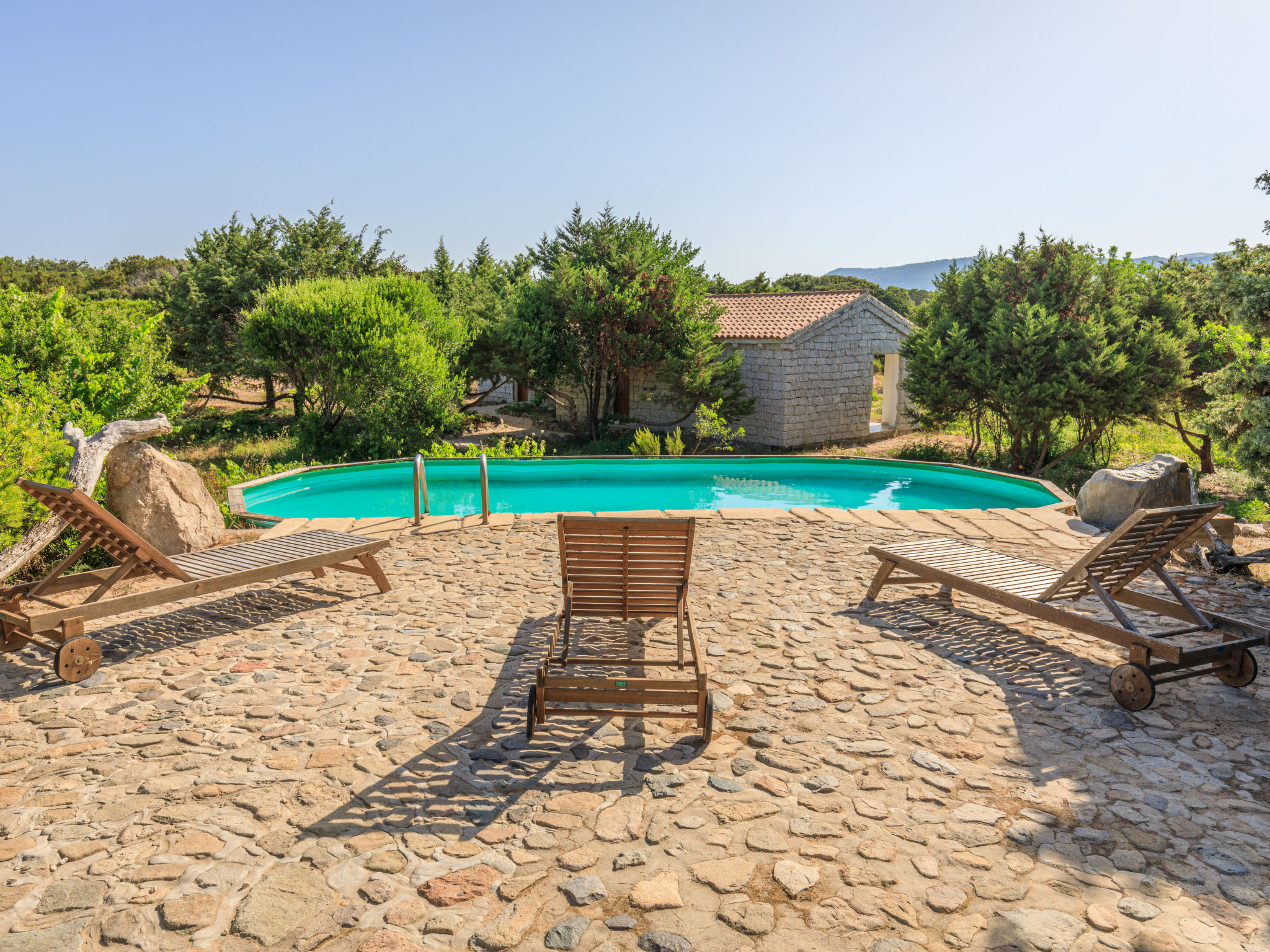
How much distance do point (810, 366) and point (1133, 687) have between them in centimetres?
1736

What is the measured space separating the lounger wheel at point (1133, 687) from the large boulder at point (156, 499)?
849cm

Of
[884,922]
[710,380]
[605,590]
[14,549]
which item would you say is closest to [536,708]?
[605,590]

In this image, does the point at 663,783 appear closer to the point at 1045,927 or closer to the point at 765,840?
the point at 765,840

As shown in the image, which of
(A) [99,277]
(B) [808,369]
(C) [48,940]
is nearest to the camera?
(C) [48,940]

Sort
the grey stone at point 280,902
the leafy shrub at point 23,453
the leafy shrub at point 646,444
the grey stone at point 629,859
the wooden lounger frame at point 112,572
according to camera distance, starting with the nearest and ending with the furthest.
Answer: the grey stone at point 280,902 → the grey stone at point 629,859 → the wooden lounger frame at point 112,572 → the leafy shrub at point 23,453 → the leafy shrub at point 646,444

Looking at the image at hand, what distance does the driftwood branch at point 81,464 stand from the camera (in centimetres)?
526

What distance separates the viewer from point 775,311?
73.2 ft

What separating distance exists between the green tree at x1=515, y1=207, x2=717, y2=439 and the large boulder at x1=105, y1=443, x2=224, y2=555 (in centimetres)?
1274

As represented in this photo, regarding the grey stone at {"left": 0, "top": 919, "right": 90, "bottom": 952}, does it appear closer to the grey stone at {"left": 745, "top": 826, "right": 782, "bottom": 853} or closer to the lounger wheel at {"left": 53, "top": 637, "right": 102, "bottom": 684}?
the grey stone at {"left": 745, "top": 826, "right": 782, "bottom": 853}

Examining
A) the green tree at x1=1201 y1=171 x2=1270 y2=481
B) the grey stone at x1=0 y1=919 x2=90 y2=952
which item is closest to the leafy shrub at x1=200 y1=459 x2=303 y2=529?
the grey stone at x1=0 y1=919 x2=90 y2=952

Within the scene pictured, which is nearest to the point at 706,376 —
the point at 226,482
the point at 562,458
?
the point at 562,458

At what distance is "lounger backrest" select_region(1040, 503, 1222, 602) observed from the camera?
14.2 feet

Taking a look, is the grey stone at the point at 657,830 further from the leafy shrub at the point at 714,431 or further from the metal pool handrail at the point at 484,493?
the leafy shrub at the point at 714,431

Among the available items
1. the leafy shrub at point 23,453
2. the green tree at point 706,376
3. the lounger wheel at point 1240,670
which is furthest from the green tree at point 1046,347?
the leafy shrub at point 23,453
